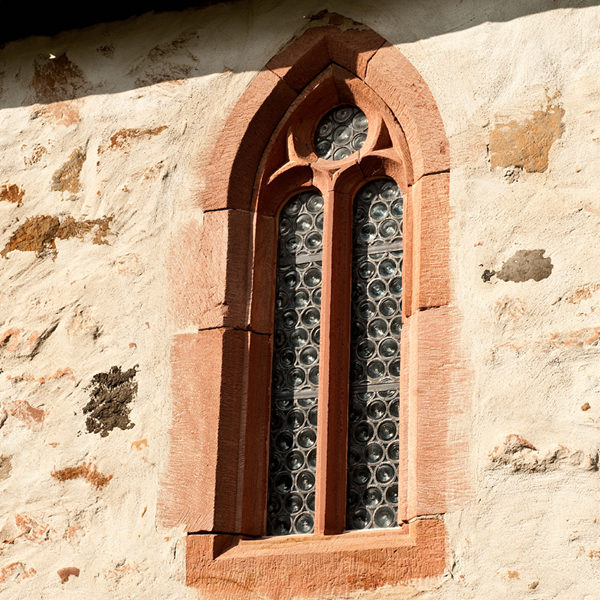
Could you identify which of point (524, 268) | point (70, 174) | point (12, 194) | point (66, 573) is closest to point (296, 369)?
point (524, 268)

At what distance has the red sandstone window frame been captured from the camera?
6.57m

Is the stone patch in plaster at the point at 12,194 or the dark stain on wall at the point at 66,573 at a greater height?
the stone patch in plaster at the point at 12,194

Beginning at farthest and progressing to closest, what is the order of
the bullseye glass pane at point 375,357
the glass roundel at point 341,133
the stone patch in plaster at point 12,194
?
the stone patch in plaster at point 12,194 < the glass roundel at point 341,133 < the bullseye glass pane at point 375,357

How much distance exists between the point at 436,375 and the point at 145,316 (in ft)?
4.82

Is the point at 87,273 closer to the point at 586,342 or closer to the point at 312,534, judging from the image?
the point at 312,534

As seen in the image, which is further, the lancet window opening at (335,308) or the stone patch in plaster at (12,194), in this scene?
the stone patch in plaster at (12,194)

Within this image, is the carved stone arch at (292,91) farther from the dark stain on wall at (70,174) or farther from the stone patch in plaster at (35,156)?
the stone patch in plaster at (35,156)

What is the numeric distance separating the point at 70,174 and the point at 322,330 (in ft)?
5.34

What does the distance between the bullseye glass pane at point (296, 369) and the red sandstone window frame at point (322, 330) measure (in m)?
0.06

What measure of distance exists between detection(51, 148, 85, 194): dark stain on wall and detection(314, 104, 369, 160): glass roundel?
1.18 meters

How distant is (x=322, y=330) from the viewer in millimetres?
7125

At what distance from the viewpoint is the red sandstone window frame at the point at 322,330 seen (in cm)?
657

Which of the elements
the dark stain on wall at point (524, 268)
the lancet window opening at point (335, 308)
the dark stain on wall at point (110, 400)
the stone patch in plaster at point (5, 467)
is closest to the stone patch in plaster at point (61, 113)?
the lancet window opening at point (335, 308)

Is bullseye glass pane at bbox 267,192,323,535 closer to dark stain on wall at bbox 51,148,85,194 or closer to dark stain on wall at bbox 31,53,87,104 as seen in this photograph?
dark stain on wall at bbox 51,148,85,194
